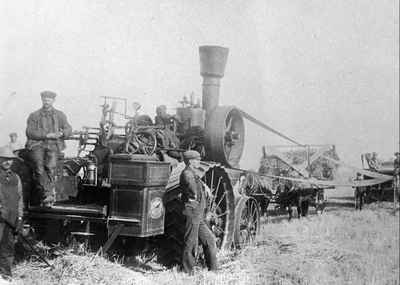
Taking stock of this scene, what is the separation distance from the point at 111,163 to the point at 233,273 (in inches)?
81.2

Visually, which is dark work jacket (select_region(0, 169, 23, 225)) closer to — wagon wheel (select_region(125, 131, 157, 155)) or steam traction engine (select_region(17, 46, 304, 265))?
steam traction engine (select_region(17, 46, 304, 265))

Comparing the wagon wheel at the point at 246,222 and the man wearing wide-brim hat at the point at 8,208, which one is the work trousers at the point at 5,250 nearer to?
the man wearing wide-brim hat at the point at 8,208

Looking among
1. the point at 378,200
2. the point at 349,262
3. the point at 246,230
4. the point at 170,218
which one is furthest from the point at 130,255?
the point at 378,200

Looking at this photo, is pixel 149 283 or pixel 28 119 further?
pixel 28 119

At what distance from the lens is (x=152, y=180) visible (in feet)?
19.4

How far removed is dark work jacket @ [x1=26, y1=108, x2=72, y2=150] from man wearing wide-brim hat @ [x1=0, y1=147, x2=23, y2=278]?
0.67m

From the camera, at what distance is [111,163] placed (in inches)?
234

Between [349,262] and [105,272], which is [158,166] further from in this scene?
[349,262]

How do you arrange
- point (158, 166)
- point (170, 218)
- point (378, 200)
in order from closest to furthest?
point (158, 166) < point (170, 218) < point (378, 200)

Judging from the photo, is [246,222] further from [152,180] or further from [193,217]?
[152,180]

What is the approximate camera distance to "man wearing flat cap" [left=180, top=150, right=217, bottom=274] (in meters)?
6.08

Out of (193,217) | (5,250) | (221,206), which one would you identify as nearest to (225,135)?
(221,206)

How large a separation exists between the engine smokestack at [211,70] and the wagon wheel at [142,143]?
2.05m

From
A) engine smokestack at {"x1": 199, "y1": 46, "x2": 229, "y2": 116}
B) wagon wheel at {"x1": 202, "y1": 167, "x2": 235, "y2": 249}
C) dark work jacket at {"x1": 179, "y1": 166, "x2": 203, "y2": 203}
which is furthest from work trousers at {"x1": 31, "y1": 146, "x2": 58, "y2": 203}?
engine smokestack at {"x1": 199, "y1": 46, "x2": 229, "y2": 116}
